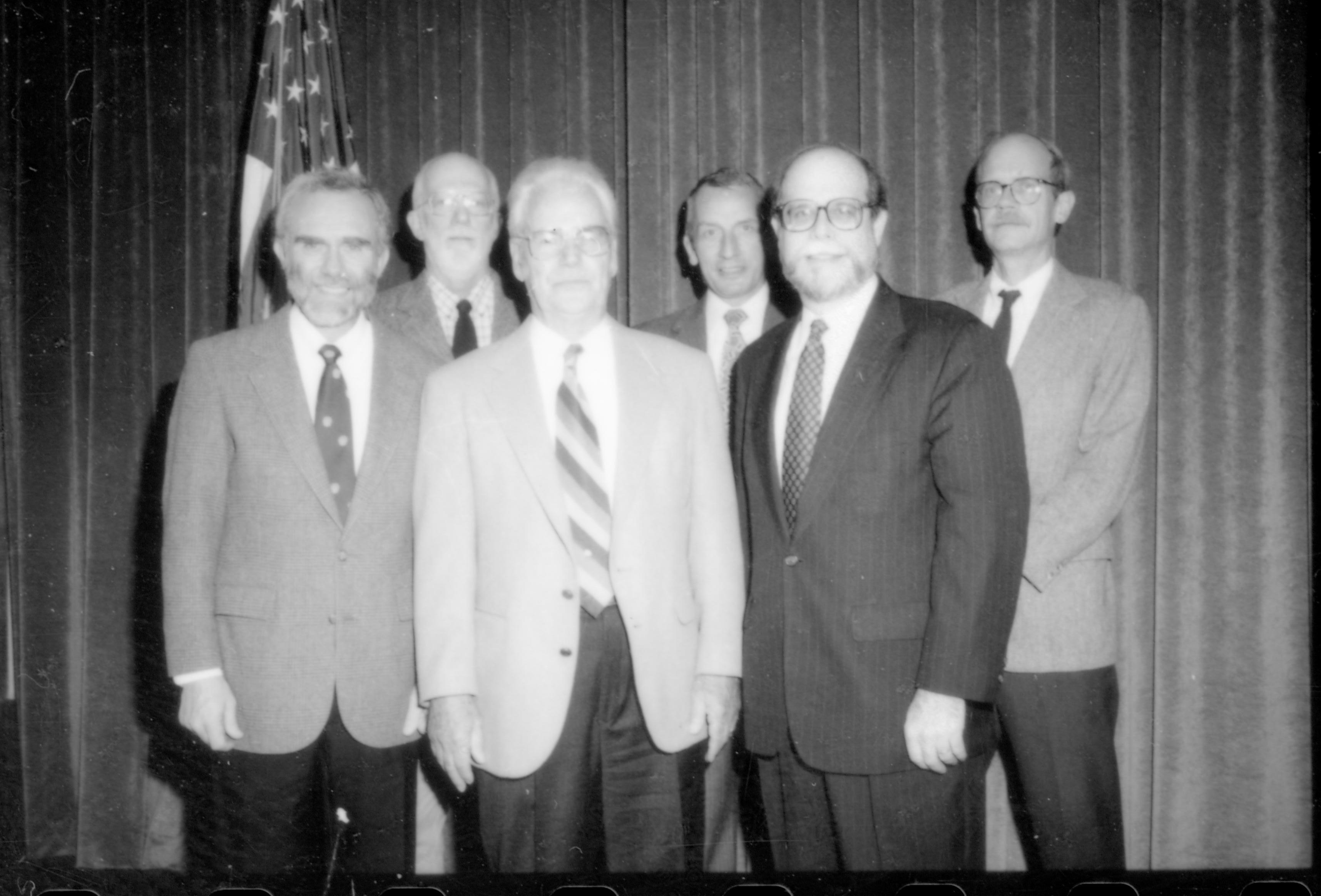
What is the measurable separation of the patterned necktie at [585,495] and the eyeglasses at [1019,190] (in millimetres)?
1297

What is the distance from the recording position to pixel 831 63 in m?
3.30

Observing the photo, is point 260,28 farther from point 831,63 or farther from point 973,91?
point 973,91

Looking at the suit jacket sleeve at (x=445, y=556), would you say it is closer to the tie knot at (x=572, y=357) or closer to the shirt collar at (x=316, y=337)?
the tie knot at (x=572, y=357)

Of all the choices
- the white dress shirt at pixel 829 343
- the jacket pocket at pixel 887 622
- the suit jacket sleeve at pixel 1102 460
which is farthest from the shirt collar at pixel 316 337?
the suit jacket sleeve at pixel 1102 460

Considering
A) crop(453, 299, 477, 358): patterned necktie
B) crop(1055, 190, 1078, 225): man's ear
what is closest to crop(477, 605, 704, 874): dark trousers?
crop(453, 299, 477, 358): patterned necktie

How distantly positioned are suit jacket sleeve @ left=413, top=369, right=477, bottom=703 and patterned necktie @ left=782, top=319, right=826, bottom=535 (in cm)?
61

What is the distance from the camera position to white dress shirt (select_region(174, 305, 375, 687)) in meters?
1.99

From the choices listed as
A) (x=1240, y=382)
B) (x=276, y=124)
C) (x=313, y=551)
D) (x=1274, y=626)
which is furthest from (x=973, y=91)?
(x=313, y=551)

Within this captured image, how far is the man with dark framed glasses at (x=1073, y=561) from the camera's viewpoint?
7.29 ft

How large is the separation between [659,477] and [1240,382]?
7.47 ft

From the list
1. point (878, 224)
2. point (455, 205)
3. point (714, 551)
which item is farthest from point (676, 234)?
point (714, 551)

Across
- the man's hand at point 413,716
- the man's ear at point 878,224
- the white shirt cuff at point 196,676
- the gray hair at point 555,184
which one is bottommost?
Result: the man's hand at point 413,716

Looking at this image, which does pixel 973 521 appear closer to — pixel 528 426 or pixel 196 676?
pixel 528 426

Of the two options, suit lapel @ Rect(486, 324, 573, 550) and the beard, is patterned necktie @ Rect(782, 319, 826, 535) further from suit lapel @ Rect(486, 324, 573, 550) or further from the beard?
suit lapel @ Rect(486, 324, 573, 550)
